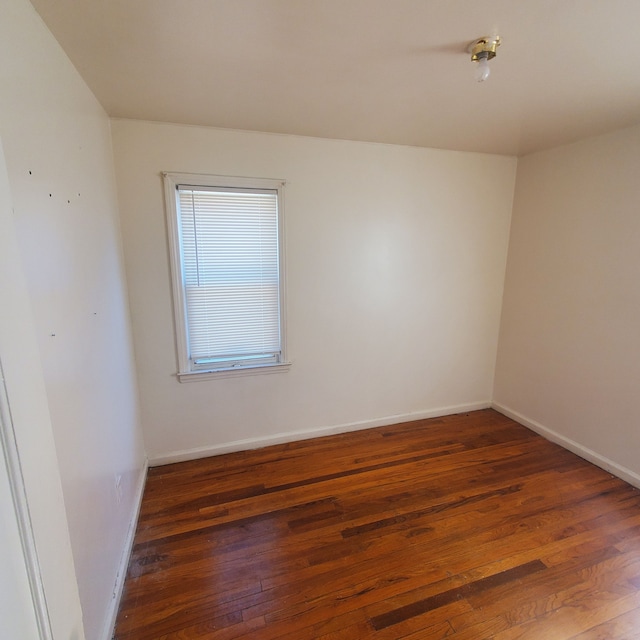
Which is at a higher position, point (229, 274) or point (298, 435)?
point (229, 274)

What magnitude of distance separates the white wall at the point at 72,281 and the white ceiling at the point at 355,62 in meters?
0.24

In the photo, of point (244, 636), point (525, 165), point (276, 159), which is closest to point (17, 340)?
point (244, 636)

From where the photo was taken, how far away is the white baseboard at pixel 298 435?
2557mm

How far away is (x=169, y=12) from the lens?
1.18 meters

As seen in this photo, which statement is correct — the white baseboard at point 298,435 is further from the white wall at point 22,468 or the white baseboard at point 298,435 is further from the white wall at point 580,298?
the white wall at point 22,468

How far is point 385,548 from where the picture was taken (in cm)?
180

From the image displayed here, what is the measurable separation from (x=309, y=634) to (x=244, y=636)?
10.7 inches

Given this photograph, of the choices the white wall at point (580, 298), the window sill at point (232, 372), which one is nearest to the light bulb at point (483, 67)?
the white wall at point (580, 298)

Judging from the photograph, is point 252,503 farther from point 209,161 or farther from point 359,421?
point 209,161

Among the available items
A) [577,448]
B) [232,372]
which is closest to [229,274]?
[232,372]

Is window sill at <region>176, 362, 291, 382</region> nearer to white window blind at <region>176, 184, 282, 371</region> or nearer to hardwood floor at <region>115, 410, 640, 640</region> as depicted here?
white window blind at <region>176, 184, 282, 371</region>

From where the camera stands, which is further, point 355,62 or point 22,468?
point 355,62

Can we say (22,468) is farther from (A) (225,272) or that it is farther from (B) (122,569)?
(A) (225,272)

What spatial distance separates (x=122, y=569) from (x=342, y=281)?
7.22 feet
